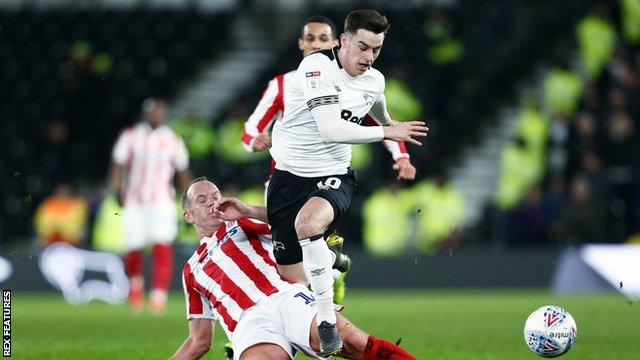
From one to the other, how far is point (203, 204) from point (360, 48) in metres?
1.25

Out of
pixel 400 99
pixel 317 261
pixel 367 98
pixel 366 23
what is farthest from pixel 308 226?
pixel 400 99

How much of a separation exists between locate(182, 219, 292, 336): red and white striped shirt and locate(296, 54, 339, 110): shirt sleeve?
2.62 ft

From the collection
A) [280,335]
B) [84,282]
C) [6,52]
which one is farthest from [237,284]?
[6,52]

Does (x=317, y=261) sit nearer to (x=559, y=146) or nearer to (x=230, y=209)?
(x=230, y=209)

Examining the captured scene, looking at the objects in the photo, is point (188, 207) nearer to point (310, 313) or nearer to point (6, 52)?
point (310, 313)

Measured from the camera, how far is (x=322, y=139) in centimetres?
758

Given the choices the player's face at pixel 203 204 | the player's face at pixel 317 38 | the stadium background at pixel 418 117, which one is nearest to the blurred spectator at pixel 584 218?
the stadium background at pixel 418 117

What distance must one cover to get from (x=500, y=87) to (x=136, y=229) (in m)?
8.28

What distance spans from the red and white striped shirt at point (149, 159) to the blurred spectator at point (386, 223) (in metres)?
3.90

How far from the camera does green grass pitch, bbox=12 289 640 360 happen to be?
9125 mm

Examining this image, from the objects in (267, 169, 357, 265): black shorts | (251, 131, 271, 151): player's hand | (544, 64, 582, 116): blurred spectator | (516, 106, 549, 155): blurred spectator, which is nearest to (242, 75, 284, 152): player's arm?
(251, 131, 271, 151): player's hand

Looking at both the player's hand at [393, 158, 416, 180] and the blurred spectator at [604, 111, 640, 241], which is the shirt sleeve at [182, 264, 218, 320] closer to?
the player's hand at [393, 158, 416, 180]

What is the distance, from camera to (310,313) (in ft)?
21.4

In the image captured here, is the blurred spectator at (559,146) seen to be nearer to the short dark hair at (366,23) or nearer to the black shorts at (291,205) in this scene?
the black shorts at (291,205)
